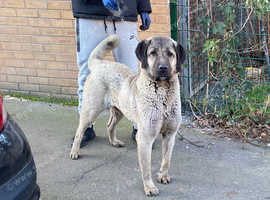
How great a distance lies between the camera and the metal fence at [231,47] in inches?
206

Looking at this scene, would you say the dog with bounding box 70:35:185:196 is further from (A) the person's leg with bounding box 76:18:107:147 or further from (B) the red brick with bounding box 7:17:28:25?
(B) the red brick with bounding box 7:17:28:25

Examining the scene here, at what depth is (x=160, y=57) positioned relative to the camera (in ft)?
11.7

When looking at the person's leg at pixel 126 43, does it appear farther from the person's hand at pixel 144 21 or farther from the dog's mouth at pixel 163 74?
the dog's mouth at pixel 163 74

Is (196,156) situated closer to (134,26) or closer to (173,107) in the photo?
(173,107)

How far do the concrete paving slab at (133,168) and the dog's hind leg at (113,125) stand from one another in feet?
0.26

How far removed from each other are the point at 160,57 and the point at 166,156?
0.99 meters

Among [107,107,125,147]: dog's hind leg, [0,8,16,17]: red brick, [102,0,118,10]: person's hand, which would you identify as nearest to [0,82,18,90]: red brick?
[0,8,16,17]: red brick

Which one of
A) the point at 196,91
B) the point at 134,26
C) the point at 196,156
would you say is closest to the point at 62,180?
the point at 196,156

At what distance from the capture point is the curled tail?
4.40 metres

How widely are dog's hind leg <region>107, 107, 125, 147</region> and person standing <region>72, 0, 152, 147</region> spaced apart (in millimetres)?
495

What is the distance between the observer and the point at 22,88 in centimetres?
687

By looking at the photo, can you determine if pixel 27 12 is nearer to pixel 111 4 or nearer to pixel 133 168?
pixel 111 4

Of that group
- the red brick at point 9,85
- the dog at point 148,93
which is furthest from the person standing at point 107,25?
the red brick at point 9,85

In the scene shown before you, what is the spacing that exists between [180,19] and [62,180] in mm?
2796
